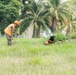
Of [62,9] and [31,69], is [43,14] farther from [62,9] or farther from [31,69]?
[31,69]

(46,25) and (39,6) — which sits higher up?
(39,6)

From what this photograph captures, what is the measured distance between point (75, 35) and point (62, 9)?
30.6 ft

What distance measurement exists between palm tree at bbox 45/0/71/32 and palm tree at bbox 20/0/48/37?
928 millimetres

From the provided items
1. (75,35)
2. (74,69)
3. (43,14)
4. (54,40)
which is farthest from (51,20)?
(74,69)

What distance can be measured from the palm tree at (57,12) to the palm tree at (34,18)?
3.04 ft

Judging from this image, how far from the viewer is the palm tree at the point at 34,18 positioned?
34344mm

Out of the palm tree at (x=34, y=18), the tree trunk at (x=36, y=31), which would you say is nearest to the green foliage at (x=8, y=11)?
the palm tree at (x=34, y=18)

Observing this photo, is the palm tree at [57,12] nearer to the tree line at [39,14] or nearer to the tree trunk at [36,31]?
the tree line at [39,14]

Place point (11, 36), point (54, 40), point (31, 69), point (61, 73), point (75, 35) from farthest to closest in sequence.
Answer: point (75, 35) < point (54, 40) < point (11, 36) < point (31, 69) < point (61, 73)

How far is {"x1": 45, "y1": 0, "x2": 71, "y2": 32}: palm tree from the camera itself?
110ft

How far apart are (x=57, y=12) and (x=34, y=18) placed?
9.58ft

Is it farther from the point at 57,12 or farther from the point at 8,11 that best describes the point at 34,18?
the point at 8,11

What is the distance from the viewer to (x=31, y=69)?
8.36 metres

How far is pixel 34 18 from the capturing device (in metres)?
35.0
